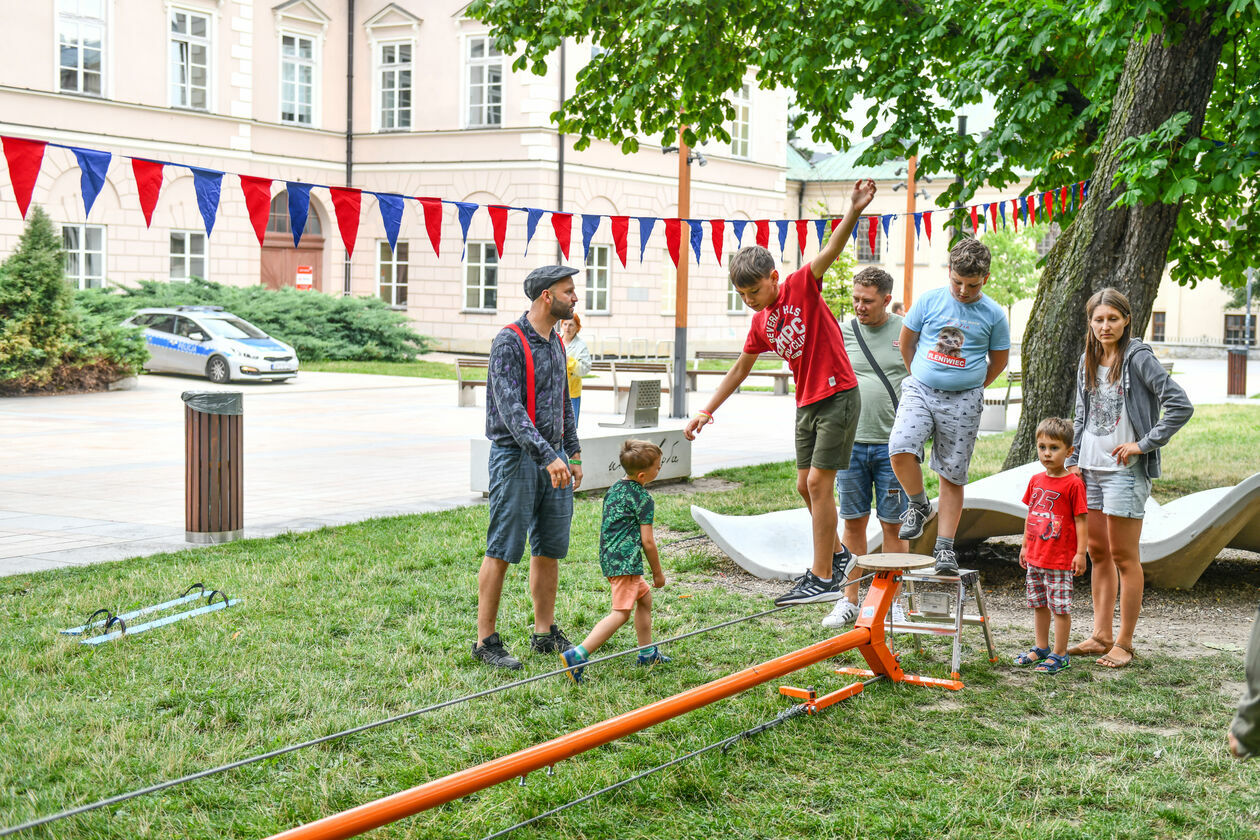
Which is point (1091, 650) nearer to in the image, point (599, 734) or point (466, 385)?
point (599, 734)

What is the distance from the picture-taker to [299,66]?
33.0 meters

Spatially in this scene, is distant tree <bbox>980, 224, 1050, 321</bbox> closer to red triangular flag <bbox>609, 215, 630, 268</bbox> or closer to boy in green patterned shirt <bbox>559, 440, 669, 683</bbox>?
red triangular flag <bbox>609, 215, 630, 268</bbox>

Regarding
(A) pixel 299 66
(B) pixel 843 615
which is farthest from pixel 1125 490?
(A) pixel 299 66

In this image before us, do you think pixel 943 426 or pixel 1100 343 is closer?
pixel 1100 343

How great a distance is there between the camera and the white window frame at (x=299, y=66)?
1276 inches

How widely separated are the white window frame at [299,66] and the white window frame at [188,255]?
13.3 ft

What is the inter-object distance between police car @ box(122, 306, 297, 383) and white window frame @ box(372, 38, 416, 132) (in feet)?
34.3

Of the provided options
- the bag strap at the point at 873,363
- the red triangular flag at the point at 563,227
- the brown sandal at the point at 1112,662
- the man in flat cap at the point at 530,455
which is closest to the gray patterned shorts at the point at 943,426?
the bag strap at the point at 873,363

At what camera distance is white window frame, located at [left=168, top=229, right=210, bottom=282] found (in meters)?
29.8

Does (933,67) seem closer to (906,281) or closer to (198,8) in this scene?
(906,281)

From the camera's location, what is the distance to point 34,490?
1066 centimetres

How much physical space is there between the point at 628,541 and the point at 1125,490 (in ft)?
7.11

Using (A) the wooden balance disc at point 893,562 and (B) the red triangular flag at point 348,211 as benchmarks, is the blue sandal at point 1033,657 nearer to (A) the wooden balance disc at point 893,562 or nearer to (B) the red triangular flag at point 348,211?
(A) the wooden balance disc at point 893,562

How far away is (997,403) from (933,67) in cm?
812
